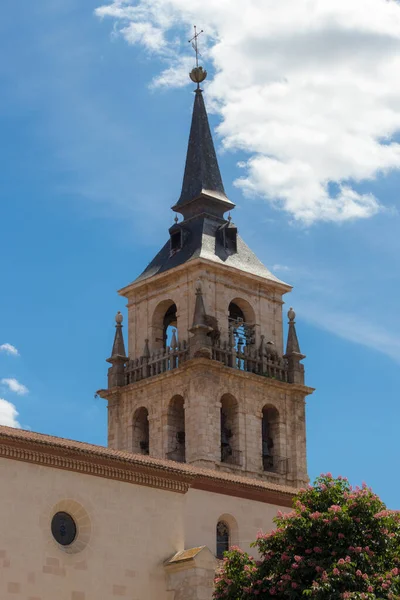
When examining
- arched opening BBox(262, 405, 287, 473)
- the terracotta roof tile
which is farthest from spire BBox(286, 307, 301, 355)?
the terracotta roof tile

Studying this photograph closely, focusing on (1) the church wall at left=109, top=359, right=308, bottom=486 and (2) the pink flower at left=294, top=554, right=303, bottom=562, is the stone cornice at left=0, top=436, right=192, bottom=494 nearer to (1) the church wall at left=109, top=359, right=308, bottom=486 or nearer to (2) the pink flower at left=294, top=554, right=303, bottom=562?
(2) the pink flower at left=294, top=554, right=303, bottom=562

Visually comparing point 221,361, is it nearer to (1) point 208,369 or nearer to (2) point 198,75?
(1) point 208,369

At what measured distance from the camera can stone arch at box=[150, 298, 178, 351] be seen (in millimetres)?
58375

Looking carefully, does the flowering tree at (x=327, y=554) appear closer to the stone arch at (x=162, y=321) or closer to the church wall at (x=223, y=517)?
the church wall at (x=223, y=517)

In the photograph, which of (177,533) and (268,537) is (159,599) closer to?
(177,533)

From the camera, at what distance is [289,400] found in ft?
190

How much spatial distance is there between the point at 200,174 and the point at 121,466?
27276mm

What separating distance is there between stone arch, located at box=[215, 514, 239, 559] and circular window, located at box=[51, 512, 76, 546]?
5230 millimetres

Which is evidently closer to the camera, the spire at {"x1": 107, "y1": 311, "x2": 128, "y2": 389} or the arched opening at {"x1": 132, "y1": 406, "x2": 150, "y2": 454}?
the arched opening at {"x1": 132, "y1": 406, "x2": 150, "y2": 454}

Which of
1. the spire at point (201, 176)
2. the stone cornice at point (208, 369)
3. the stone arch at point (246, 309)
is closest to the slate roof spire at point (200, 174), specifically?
the spire at point (201, 176)

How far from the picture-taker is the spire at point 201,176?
60.7 metres

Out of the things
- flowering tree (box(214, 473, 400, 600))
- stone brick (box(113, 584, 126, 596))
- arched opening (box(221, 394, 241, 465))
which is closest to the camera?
flowering tree (box(214, 473, 400, 600))

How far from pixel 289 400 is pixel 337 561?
27030 mm

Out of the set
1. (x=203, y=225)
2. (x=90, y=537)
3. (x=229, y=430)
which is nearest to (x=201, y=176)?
(x=203, y=225)
